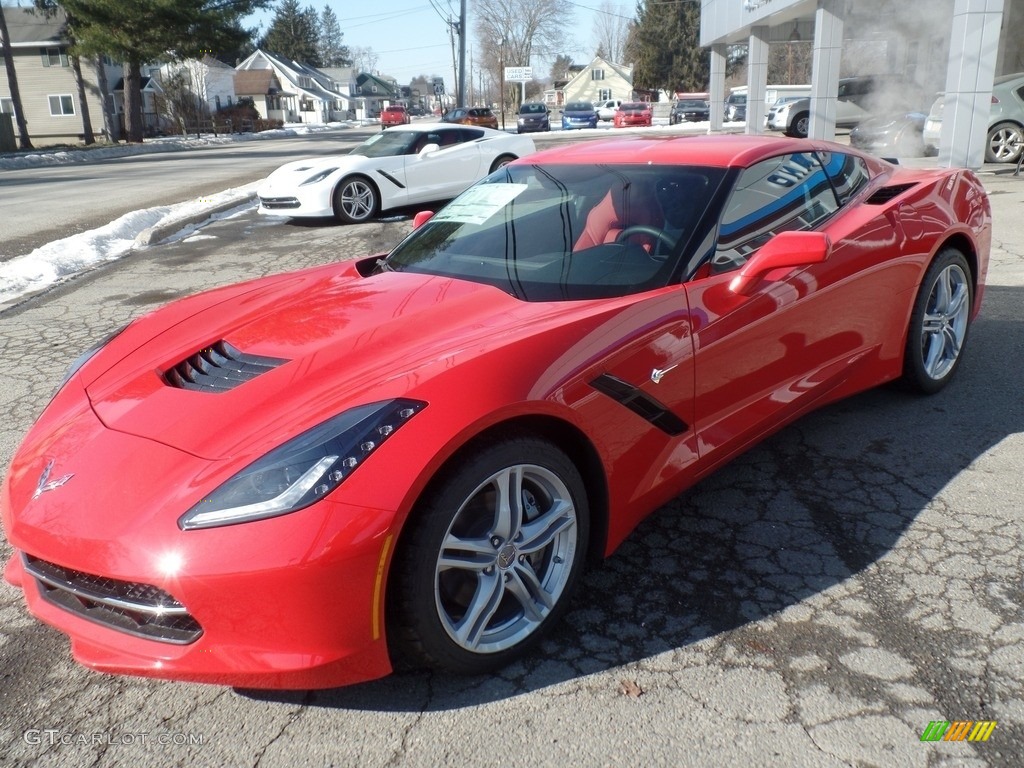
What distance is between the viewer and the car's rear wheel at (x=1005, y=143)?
1370cm

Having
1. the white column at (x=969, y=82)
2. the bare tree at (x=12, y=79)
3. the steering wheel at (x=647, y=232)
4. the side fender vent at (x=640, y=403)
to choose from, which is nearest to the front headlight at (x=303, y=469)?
the side fender vent at (x=640, y=403)

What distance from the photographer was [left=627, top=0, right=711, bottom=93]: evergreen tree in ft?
209

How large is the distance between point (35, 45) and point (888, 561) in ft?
206

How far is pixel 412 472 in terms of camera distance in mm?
2033

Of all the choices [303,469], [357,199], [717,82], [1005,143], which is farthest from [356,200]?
[717,82]

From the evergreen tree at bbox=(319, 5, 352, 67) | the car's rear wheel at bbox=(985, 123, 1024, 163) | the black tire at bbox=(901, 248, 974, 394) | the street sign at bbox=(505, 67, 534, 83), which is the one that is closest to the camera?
the black tire at bbox=(901, 248, 974, 394)

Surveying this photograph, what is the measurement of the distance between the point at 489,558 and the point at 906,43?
86.0ft

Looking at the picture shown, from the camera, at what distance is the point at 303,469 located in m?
2.03

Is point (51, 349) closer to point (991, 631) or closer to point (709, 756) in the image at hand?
point (709, 756)

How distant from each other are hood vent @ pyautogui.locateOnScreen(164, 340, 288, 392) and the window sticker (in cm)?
126

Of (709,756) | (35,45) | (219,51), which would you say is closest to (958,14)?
(709,756)

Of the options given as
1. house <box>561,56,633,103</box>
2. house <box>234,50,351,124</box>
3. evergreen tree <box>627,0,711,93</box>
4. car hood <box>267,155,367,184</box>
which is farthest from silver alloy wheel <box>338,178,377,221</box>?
house <box>561,56,633,103</box>

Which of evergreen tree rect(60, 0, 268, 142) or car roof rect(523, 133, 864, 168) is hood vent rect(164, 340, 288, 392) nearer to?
car roof rect(523, 133, 864, 168)

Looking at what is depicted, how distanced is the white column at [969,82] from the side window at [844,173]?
10.7 m
